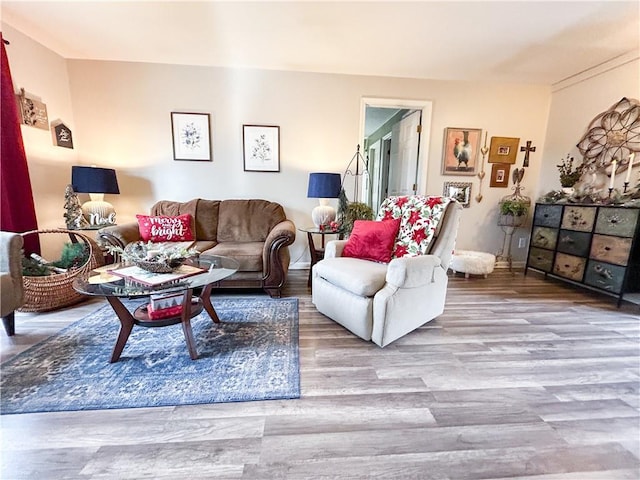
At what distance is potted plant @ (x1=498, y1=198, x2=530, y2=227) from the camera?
3352 millimetres

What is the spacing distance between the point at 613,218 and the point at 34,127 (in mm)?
5553

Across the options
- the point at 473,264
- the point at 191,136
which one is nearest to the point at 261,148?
the point at 191,136

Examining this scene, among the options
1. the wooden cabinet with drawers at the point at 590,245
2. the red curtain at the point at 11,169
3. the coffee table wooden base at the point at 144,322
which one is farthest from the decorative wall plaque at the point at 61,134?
the wooden cabinet with drawers at the point at 590,245

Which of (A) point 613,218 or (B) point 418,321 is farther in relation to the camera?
(A) point 613,218

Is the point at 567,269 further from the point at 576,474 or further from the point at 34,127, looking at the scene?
the point at 34,127

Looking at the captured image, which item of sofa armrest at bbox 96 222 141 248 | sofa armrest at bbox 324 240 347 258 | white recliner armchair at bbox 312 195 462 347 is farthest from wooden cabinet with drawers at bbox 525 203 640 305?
sofa armrest at bbox 96 222 141 248

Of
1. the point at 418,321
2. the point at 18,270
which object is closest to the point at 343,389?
the point at 418,321

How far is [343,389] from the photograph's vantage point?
142 centimetres

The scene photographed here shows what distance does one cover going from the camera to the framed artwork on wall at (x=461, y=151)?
351cm

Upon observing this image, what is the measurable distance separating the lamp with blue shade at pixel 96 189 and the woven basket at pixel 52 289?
0.57 m

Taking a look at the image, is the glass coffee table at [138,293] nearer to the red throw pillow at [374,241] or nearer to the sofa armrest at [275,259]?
the sofa armrest at [275,259]

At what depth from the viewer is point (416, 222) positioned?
2162 millimetres

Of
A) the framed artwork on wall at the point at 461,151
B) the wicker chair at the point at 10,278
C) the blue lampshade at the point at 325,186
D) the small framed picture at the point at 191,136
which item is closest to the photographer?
the wicker chair at the point at 10,278

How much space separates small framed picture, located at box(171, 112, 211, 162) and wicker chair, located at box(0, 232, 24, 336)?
1.80 meters
